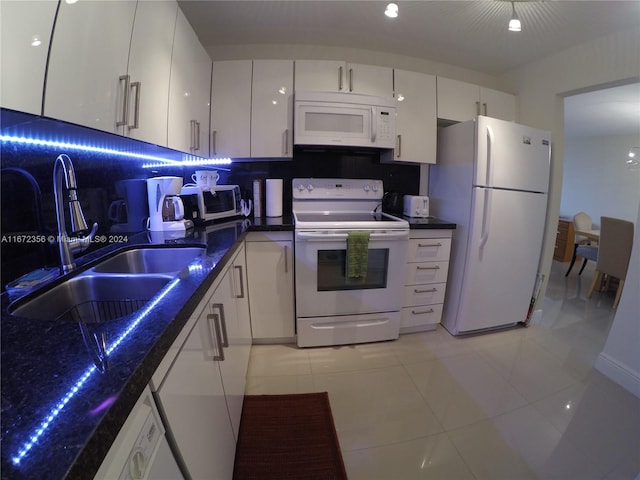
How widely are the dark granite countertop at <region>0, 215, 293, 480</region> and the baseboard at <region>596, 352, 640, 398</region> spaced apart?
8.50 feet

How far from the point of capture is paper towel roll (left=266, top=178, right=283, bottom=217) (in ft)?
6.64

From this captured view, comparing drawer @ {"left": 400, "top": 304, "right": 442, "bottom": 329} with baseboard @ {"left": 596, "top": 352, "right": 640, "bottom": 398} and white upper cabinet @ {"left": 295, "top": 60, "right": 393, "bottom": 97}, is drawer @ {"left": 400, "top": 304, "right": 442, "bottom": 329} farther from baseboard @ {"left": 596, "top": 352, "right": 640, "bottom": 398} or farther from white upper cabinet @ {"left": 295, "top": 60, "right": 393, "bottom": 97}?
white upper cabinet @ {"left": 295, "top": 60, "right": 393, "bottom": 97}

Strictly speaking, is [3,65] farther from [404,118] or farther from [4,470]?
[404,118]

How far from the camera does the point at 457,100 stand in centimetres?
217

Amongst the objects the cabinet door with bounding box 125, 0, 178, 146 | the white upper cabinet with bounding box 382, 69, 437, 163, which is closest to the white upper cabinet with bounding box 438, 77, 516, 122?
the white upper cabinet with bounding box 382, 69, 437, 163

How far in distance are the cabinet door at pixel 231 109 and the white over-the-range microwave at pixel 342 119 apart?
0.40 meters

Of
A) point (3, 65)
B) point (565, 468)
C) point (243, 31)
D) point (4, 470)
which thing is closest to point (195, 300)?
point (4, 470)

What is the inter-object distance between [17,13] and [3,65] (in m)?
0.14

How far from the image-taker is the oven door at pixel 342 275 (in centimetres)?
173

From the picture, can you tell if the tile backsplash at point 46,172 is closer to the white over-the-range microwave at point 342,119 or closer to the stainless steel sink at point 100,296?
the stainless steel sink at point 100,296

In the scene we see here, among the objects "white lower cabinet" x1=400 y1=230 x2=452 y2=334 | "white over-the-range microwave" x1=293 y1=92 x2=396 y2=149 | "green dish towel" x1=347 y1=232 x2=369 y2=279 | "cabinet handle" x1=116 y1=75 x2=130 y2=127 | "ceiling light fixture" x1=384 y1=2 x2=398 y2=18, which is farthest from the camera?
"white lower cabinet" x1=400 y1=230 x2=452 y2=334

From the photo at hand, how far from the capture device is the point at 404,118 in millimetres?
2078

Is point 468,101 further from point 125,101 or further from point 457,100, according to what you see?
point 125,101

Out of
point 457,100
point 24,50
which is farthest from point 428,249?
point 24,50
